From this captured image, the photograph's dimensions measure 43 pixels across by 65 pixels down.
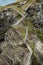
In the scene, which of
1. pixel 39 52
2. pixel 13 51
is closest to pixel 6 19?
pixel 39 52

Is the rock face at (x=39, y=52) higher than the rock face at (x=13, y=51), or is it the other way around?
the rock face at (x=13, y=51)

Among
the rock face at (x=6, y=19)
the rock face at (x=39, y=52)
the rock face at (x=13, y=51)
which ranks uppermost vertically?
the rock face at (x=13, y=51)

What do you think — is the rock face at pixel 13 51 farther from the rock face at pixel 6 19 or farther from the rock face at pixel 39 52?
the rock face at pixel 6 19

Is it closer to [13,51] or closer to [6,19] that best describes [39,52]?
[13,51]

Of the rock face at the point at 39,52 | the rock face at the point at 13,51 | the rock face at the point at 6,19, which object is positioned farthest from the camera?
the rock face at the point at 6,19

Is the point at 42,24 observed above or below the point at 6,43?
below

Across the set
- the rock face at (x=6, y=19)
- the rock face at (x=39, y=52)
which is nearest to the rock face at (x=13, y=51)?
the rock face at (x=39, y=52)

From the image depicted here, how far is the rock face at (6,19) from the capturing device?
29.6m

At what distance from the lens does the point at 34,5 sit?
109 feet

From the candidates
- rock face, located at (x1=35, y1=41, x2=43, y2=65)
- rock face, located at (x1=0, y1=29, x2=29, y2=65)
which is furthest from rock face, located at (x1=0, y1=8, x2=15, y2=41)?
rock face, located at (x1=35, y1=41, x2=43, y2=65)

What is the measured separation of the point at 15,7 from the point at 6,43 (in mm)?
9249

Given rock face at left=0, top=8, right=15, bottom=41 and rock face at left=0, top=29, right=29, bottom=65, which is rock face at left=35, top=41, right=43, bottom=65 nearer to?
rock face at left=0, top=29, right=29, bottom=65

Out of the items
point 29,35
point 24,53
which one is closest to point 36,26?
point 29,35

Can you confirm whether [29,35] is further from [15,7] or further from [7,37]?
[15,7]
